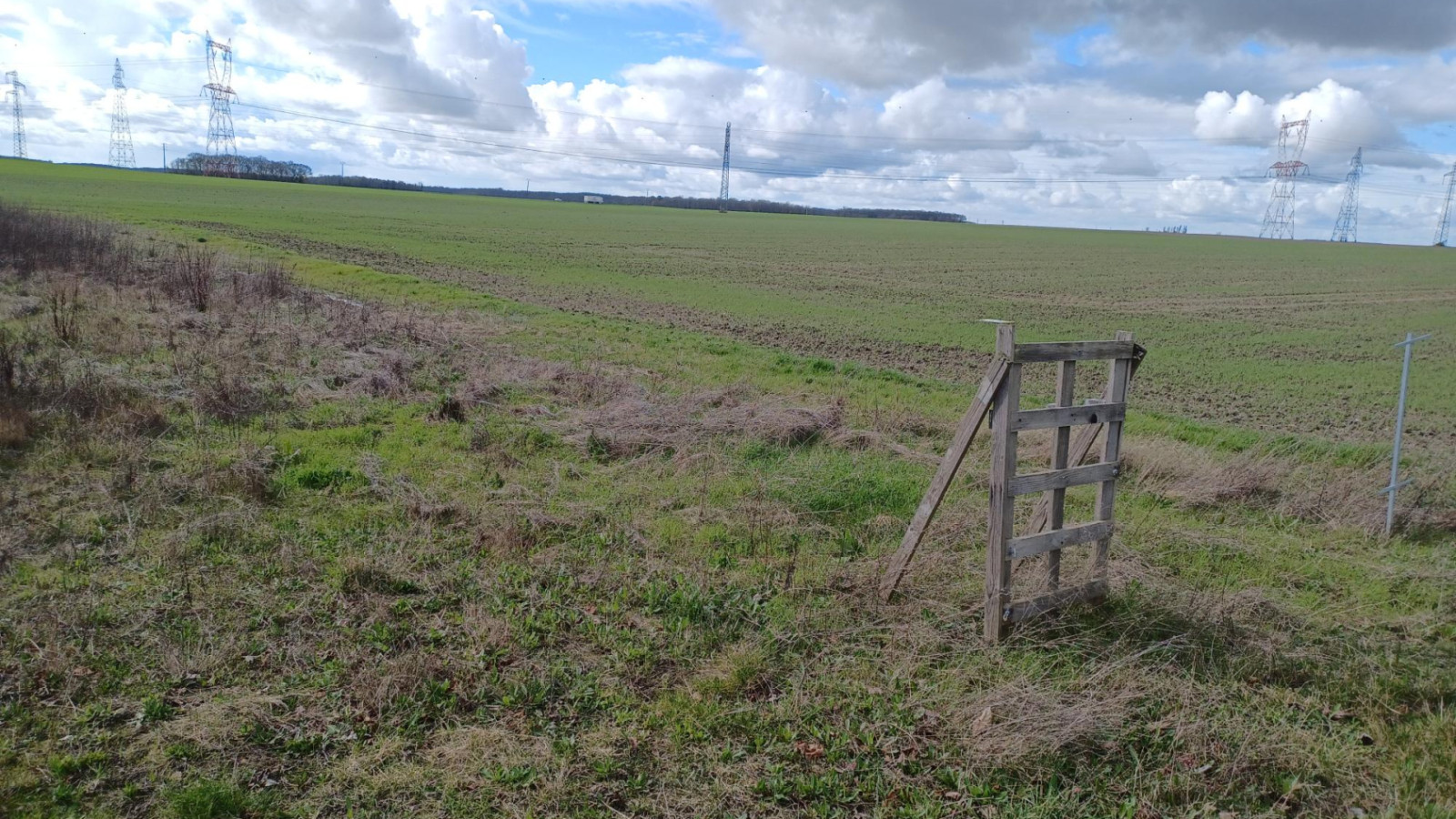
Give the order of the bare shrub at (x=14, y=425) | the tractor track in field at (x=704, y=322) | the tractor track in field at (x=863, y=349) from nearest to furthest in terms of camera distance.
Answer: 1. the bare shrub at (x=14, y=425)
2. the tractor track in field at (x=863, y=349)
3. the tractor track in field at (x=704, y=322)

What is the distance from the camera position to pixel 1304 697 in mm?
5234

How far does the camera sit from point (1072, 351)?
578 centimetres

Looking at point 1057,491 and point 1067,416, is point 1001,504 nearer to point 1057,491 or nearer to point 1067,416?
point 1057,491

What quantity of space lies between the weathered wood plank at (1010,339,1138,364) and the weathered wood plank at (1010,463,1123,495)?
79 centimetres

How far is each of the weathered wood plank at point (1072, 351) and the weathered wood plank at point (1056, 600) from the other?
1.66m

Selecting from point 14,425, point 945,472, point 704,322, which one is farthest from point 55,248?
point 945,472

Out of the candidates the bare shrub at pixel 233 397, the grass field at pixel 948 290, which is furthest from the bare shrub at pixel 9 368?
the grass field at pixel 948 290

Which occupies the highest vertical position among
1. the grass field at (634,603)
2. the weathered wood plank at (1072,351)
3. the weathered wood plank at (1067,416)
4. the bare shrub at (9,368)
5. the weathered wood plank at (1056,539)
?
the weathered wood plank at (1072,351)

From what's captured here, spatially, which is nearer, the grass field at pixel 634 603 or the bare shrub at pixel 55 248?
the grass field at pixel 634 603

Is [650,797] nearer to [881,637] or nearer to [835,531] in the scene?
[881,637]

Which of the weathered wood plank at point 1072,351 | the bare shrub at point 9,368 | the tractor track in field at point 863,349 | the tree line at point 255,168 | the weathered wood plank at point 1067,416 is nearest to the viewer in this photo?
the weathered wood plank at point 1072,351

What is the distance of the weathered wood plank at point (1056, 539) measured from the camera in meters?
5.73

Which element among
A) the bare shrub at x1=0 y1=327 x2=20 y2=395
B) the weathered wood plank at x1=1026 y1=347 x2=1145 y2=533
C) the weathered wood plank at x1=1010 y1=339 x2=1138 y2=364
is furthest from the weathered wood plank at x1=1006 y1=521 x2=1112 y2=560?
the bare shrub at x1=0 y1=327 x2=20 y2=395

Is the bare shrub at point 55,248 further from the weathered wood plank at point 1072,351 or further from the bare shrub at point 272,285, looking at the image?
the weathered wood plank at point 1072,351
